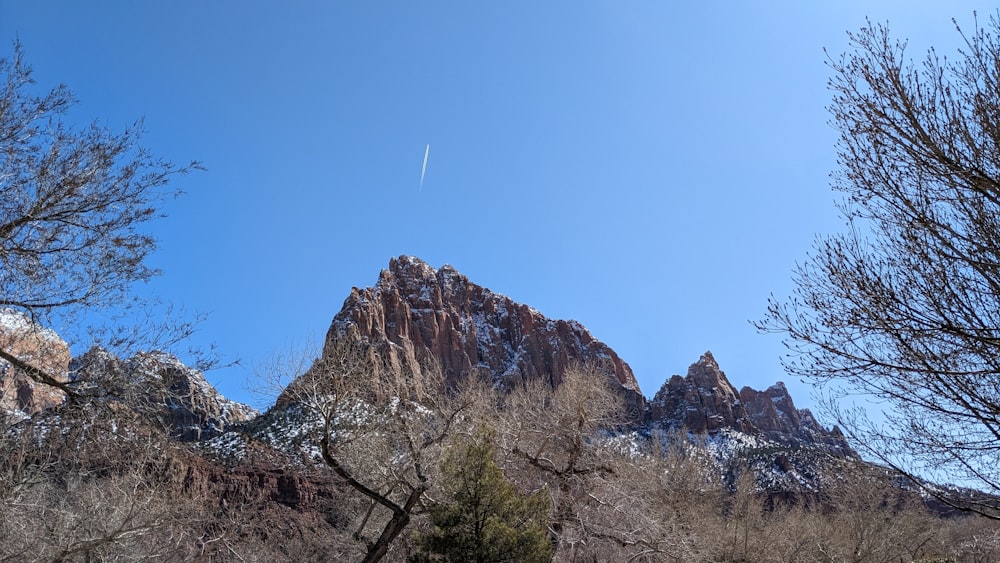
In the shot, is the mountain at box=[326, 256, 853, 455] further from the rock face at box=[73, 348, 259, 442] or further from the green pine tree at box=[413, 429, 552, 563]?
the rock face at box=[73, 348, 259, 442]

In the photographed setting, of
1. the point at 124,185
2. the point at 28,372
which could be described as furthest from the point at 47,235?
the point at 28,372

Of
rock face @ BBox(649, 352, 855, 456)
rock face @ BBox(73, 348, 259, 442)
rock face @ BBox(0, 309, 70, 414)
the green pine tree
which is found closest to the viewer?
rock face @ BBox(0, 309, 70, 414)

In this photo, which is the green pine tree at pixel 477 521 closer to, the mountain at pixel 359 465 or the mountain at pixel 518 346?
the mountain at pixel 359 465

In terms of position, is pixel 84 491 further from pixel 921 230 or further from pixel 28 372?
pixel 921 230

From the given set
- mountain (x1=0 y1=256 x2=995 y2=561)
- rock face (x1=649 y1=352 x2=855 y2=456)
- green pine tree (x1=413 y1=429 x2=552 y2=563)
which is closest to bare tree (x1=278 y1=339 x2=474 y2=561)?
mountain (x1=0 y1=256 x2=995 y2=561)

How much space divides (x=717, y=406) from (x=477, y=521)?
108903mm

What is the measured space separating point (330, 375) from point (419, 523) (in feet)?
16.3

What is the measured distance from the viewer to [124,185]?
626 cm

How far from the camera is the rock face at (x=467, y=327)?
330 feet

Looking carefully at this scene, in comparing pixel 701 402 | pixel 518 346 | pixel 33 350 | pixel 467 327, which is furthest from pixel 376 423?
pixel 701 402

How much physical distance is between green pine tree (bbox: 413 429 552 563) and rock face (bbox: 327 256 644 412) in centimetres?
8014

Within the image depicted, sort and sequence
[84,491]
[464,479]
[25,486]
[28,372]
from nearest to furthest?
[28,372] → [25,486] → [464,479] → [84,491]

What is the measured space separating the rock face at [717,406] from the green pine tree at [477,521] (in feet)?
324

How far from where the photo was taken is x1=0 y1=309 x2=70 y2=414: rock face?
5.95 meters
